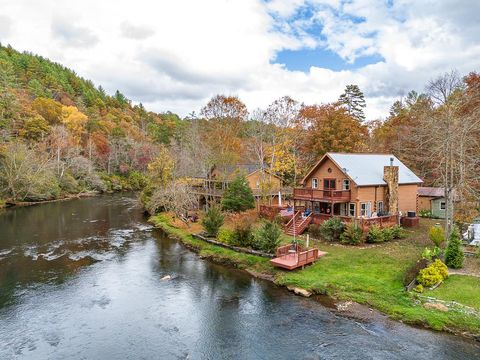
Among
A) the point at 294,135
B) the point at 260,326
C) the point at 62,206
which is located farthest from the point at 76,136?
the point at 260,326

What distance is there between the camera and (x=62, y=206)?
57.2 meters

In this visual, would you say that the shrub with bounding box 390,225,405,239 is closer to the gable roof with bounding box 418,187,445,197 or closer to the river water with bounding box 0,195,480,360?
the gable roof with bounding box 418,187,445,197

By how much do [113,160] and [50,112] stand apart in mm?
17993

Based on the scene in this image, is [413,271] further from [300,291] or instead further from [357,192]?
[357,192]

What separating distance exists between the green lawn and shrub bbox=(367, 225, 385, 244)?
8.44m

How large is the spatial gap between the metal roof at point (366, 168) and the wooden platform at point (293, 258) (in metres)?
10.3

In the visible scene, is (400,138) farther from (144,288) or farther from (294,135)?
(144,288)

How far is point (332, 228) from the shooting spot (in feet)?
98.1

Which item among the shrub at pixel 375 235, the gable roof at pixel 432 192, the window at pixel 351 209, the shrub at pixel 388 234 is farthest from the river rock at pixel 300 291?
the gable roof at pixel 432 192

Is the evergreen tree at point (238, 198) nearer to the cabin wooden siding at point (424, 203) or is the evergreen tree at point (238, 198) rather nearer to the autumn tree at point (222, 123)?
the autumn tree at point (222, 123)

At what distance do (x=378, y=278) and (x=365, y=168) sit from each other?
15989 millimetres

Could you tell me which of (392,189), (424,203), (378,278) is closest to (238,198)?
(392,189)

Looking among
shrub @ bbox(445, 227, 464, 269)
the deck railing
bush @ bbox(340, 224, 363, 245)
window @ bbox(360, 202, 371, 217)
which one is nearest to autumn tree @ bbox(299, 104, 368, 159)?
the deck railing

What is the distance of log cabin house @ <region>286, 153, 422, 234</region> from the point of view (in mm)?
32500
